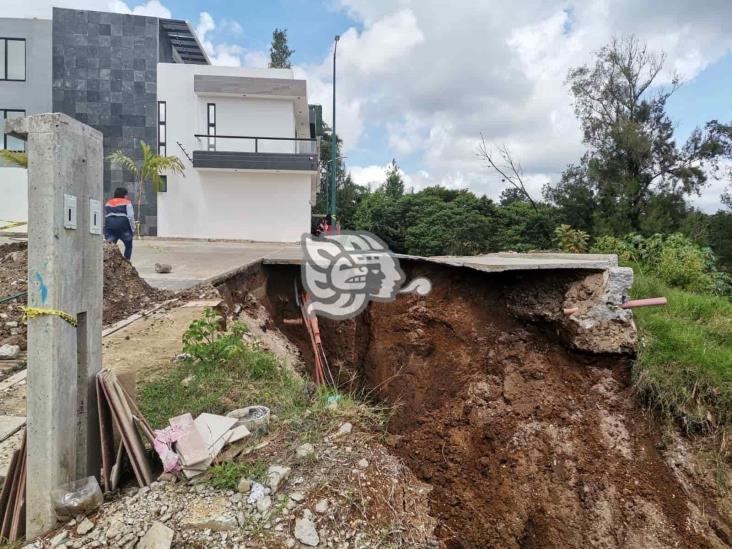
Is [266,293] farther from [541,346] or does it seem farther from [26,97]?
[26,97]

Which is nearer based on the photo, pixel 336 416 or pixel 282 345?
pixel 336 416

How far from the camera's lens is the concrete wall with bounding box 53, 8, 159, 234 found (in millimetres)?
18719

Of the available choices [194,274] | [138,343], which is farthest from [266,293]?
[138,343]

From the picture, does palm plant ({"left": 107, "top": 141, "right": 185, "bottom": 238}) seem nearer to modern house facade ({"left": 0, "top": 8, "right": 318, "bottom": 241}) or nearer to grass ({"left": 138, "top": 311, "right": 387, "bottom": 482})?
modern house facade ({"left": 0, "top": 8, "right": 318, "bottom": 241})

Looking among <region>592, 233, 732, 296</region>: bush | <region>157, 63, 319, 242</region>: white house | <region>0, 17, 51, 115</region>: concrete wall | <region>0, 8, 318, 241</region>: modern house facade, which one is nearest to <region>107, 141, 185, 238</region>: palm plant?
<region>0, 8, 318, 241</region>: modern house facade

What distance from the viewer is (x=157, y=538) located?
2.18 m

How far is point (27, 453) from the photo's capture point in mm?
2270

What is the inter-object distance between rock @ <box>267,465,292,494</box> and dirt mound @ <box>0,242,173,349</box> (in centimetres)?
372

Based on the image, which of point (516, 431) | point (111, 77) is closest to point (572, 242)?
point (516, 431)

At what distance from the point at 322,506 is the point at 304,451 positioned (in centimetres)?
37

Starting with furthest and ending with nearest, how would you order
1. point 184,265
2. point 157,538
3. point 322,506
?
point 184,265 < point 322,506 < point 157,538

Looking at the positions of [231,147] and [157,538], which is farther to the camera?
[231,147]

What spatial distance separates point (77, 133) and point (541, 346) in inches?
177

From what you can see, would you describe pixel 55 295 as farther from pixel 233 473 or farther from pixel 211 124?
pixel 211 124
